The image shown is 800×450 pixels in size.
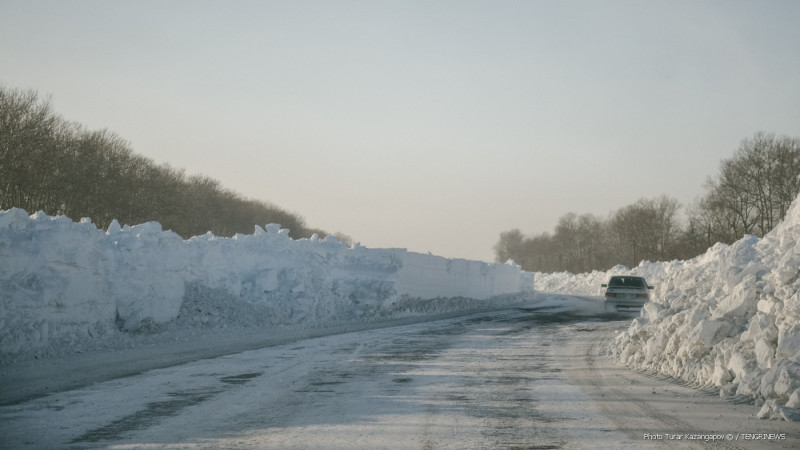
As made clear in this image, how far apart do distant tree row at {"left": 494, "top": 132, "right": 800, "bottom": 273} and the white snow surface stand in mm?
23407

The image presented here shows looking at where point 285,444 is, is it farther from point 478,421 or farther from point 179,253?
point 179,253

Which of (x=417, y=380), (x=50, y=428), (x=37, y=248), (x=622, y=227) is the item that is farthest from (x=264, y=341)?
(x=622, y=227)

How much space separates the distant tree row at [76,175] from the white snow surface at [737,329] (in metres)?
34.4

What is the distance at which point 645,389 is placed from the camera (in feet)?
29.4

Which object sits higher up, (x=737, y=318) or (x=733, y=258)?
(x=733, y=258)

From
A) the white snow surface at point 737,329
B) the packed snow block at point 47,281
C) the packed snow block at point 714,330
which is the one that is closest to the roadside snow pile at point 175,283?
the packed snow block at point 47,281

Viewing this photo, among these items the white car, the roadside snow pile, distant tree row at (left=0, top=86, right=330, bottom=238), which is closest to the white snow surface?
the roadside snow pile

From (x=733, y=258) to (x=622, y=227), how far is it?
83590 millimetres

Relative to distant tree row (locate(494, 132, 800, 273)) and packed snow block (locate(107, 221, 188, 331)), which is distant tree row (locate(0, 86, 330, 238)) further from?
distant tree row (locate(494, 132, 800, 273))

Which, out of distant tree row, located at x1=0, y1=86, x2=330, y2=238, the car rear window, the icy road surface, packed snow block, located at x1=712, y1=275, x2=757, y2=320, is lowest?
the icy road surface

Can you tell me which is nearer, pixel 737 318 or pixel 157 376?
pixel 737 318

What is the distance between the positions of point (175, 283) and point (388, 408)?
42.4 ft

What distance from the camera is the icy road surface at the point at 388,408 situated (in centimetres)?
621

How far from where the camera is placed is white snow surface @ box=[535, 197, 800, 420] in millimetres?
7477
